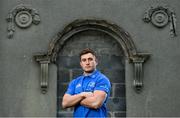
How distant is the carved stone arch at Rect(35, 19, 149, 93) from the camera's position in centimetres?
1098

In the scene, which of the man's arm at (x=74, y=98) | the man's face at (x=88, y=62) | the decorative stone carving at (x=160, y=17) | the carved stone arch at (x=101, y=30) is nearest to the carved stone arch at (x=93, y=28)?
the carved stone arch at (x=101, y=30)

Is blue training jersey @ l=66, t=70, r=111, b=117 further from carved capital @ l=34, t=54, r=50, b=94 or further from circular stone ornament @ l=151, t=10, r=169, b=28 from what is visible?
circular stone ornament @ l=151, t=10, r=169, b=28

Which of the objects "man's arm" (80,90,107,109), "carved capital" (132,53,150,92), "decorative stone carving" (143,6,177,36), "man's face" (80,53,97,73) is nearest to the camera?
"man's arm" (80,90,107,109)

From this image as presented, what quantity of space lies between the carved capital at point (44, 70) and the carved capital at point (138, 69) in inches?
69.4

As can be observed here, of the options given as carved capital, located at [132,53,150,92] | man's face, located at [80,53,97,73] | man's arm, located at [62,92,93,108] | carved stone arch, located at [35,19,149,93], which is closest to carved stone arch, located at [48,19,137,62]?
carved stone arch, located at [35,19,149,93]

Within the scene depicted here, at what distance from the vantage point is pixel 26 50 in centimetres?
Answer: 1120

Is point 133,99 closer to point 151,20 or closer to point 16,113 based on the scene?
point 151,20

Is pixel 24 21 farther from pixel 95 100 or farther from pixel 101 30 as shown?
pixel 95 100

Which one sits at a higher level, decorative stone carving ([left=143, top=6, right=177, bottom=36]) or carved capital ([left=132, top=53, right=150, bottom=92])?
decorative stone carving ([left=143, top=6, right=177, bottom=36])

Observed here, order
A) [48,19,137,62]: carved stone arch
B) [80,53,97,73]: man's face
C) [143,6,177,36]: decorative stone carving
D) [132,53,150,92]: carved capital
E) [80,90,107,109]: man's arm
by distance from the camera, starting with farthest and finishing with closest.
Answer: [143,6,177,36]: decorative stone carving → [48,19,137,62]: carved stone arch → [132,53,150,92]: carved capital → [80,53,97,73]: man's face → [80,90,107,109]: man's arm

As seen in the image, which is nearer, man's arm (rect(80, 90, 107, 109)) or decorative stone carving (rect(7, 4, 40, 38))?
man's arm (rect(80, 90, 107, 109))

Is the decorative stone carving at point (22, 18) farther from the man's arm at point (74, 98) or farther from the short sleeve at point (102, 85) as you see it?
the short sleeve at point (102, 85)

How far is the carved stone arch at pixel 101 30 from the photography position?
36.0 ft

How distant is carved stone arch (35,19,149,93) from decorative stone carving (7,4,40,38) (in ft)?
2.08
